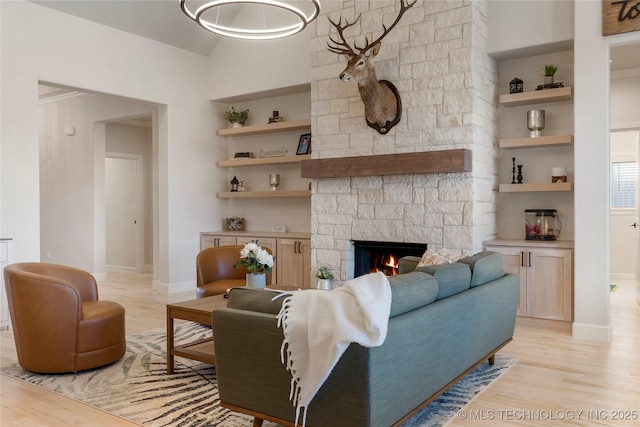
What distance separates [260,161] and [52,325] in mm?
4090

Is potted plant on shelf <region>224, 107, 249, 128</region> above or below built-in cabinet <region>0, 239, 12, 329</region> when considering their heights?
above

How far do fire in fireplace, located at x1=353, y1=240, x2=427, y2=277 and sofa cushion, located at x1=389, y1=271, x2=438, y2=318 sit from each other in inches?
110

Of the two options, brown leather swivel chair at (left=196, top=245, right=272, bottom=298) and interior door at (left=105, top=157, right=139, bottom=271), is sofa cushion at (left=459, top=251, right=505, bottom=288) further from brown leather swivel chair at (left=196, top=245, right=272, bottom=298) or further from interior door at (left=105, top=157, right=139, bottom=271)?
interior door at (left=105, top=157, right=139, bottom=271)

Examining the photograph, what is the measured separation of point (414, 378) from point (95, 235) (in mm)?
7235

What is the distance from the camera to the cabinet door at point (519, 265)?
5051 mm

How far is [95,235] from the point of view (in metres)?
8.47

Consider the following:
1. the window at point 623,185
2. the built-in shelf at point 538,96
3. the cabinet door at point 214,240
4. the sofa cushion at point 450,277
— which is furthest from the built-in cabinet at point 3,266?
the window at point 623,185

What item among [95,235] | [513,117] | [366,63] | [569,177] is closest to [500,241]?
[569,177]

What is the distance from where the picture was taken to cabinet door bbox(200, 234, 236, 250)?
7.27 meters

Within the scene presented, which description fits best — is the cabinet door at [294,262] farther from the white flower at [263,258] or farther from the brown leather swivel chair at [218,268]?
the white flower at [263,258]

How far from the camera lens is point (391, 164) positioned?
537 cm

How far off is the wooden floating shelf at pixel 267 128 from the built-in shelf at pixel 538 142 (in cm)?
249

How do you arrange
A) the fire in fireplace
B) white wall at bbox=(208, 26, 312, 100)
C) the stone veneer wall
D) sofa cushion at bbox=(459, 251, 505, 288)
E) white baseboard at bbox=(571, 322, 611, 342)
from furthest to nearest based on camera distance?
white wall at bbox=(208, 26, 312, 100)
the fire in fireplace
the stone veneer wall
white baseboard at bbox=(571, 322, 611, 342)
sofa cushion at bbox=(459, 251, 505, 288)

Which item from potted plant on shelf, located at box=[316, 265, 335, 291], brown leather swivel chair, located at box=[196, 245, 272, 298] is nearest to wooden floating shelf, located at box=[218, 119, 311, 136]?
potted plant on shelf, located at box=[316, 265, 335, 291]
